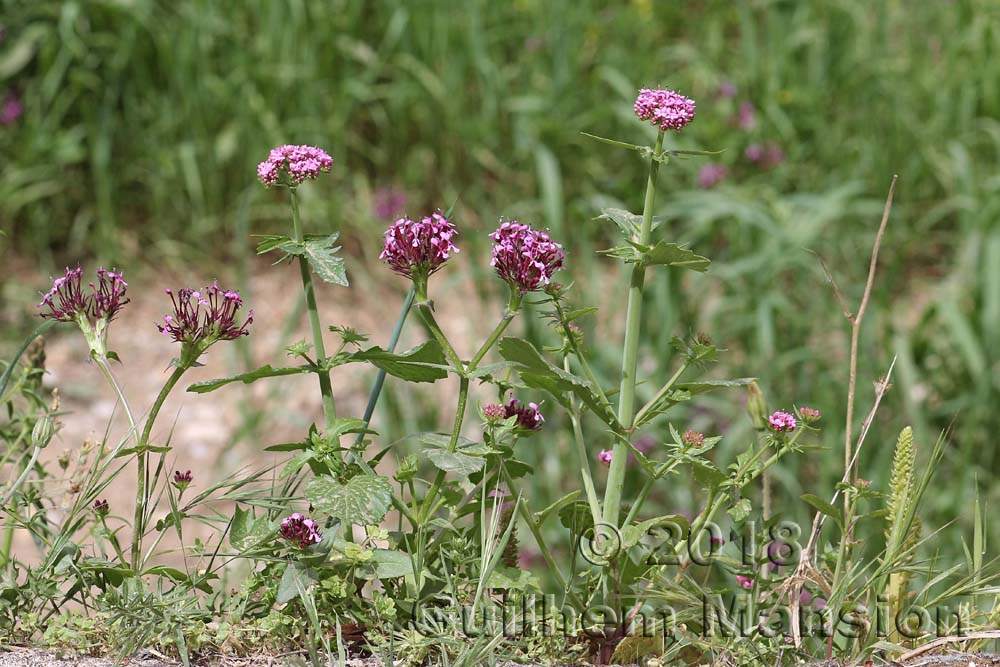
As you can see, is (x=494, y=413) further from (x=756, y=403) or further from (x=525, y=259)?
(x=756, y=403)

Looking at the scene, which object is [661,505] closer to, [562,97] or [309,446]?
[562,97]

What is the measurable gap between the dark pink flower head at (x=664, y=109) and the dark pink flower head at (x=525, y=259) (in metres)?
0.17

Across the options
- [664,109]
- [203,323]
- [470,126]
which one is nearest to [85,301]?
[203,323]

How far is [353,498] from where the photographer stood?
1029 mm

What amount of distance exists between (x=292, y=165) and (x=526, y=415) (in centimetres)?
37

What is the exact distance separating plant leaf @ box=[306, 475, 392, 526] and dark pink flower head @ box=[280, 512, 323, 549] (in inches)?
1.7

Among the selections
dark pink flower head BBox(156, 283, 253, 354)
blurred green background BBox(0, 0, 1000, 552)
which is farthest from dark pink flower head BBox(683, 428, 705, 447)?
blurred green background BBox(0, 0, 1000, 552)

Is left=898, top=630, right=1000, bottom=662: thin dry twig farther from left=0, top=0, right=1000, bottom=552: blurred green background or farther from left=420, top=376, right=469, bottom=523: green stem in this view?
left=0, top=0, right=1000, bottom=552: blurred green background

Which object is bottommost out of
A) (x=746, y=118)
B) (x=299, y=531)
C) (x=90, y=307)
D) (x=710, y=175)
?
(x=299, y=531)

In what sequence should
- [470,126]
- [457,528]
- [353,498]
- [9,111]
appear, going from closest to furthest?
[353,498]
[457,528]
[9,111]
[470,126]

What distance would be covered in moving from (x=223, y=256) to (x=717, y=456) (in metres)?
1.89

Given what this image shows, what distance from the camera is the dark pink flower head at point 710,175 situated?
10.9 feet

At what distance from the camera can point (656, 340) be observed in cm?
294

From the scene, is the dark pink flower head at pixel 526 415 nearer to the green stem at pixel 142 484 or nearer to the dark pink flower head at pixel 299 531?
the dark pink flower head at pixel 299 531
